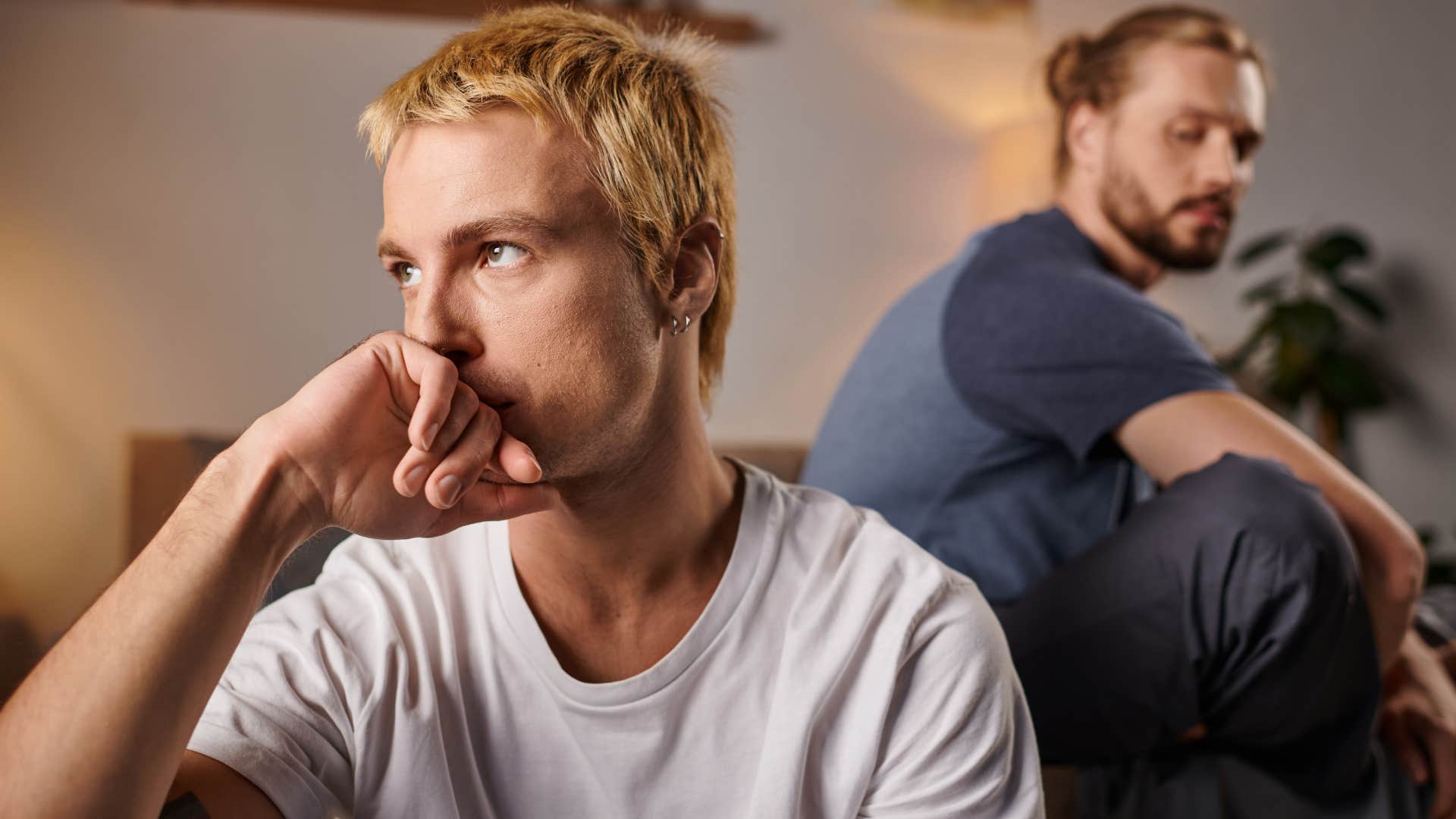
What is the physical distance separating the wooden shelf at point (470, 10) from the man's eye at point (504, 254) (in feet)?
6.74

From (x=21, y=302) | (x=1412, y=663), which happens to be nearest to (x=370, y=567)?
(x=1412, y=663)

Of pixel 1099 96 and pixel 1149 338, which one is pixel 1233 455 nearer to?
pixel 1149 338

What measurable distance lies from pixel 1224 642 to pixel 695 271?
686 mm

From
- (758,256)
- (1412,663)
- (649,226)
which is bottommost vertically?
(1412,663)

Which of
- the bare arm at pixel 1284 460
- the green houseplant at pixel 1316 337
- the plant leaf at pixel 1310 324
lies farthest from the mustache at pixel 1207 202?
the plant leaf at pixel 1310 324

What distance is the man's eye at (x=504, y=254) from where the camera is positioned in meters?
0.90

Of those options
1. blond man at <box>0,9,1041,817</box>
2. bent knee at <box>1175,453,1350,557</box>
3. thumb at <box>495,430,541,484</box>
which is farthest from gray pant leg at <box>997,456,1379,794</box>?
thumb at <box>495,430,541,484</box>

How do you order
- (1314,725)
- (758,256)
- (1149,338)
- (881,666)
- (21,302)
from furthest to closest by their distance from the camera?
(758,256)
(21,302)
(1149,338)
(1314,725)
(881,666)

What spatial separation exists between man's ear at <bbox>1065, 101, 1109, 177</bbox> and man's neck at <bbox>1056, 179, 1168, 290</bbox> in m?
0.03

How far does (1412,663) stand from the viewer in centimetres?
148

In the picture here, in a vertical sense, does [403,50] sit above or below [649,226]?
above

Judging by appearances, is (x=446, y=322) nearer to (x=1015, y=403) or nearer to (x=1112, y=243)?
(x=1015, y=403)

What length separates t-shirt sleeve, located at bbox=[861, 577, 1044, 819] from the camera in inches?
36.2

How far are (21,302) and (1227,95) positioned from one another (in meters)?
2.69
